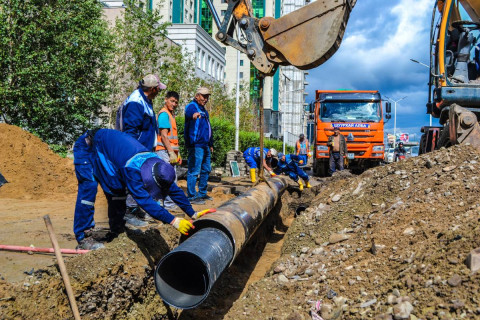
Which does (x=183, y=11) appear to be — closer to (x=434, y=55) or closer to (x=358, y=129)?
(x=358, y=129)

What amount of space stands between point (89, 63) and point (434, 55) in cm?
918

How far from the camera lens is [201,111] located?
7445 mm

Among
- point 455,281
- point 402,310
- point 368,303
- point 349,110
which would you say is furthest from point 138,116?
point 349,110

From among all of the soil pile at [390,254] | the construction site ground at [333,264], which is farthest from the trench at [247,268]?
the soil pile at [390,254]

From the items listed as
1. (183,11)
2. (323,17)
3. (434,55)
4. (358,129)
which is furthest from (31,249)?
(183,11)

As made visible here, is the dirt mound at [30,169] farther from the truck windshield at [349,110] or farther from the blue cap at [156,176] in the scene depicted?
the truck windshield at [349,110]

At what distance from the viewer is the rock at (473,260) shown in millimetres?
2952

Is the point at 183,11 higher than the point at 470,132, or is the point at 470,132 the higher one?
the point at 183,11

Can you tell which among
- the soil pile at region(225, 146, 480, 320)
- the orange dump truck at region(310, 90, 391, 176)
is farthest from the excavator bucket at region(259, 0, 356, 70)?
the orange dump truck at region(310, 90, 391, 176)

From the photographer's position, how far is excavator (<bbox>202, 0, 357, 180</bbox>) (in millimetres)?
4871

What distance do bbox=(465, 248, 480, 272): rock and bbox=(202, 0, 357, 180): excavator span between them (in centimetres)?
262

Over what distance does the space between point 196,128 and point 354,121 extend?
31.1ft

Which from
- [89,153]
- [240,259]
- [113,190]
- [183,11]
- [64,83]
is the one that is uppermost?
[183,11]

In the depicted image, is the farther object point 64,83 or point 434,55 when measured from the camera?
point 64,83
